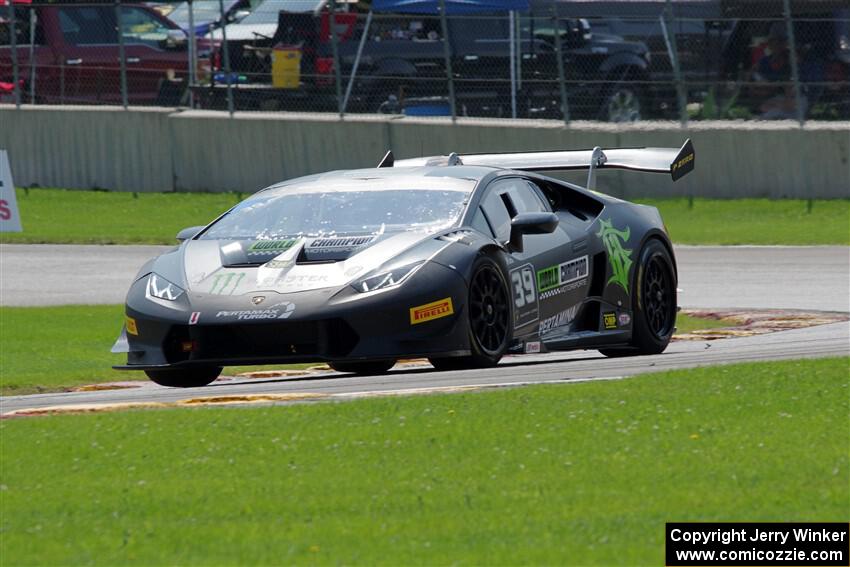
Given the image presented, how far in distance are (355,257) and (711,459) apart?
3378mm

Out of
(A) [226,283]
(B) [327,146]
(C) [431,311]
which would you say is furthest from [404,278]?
(B) [327,146]

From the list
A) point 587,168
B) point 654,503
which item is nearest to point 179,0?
point 587,168

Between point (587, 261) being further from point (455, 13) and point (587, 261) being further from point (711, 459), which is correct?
point (455, 13)

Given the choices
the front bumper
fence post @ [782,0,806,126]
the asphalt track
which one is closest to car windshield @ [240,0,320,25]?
the asphalt track

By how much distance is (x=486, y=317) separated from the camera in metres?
9.66

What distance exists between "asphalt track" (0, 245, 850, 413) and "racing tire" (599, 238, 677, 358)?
6.1 inches

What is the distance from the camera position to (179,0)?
92.8 feet

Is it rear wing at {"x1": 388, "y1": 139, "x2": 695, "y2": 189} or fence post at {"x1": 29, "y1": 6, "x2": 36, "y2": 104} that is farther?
fence post at {"x1": 29, "y1": 6, "x2": 36, "y2": 104}

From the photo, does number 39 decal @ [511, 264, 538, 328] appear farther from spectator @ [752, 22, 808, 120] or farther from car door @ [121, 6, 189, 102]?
car door @ [121, 6, 189, 102]

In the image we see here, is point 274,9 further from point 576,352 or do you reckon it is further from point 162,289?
point 162,289

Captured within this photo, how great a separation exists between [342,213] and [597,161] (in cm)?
243

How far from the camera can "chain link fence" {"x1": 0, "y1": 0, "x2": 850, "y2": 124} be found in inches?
973

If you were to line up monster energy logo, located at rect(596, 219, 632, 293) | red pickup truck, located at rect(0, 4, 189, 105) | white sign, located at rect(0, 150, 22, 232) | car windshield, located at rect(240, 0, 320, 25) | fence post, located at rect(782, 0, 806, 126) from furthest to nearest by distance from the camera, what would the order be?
red pickup truck, located at rect(0, 4, 189, 105) → car windshield, located at rect(240, 0, 320, 25) → fence post, located at rect(782, 0, 806, 126) → white sign, located at rect(0, 150, 22, 232) → monster energy logo, located at rect(596, 219, 632, 293)

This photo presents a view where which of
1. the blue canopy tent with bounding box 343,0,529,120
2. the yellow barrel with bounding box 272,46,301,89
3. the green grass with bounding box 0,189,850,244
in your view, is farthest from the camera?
the yellow barrel with bounding box 272,46,301,89
